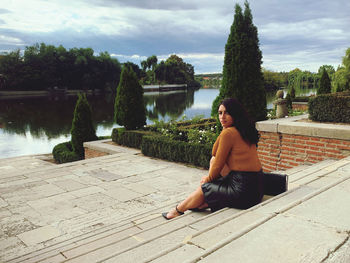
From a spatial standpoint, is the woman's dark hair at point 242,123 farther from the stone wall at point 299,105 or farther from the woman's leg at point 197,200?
the stone wall at point 299,105

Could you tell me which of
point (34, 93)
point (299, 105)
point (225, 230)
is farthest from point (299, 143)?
point (34, 93)

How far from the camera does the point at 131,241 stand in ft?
9.37

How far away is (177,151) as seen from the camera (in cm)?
762

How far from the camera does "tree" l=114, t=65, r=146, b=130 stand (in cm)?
1089

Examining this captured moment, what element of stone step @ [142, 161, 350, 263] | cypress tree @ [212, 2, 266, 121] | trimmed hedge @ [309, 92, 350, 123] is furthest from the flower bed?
stone step @ [142, 161, 350, 263]

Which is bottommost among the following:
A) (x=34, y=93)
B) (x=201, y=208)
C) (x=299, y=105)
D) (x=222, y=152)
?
(x=201, y=208)

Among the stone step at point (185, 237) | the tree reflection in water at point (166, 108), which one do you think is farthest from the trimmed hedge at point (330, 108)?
the tree reflection in water at point (166, 108)

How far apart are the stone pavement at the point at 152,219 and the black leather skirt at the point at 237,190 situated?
0.11m

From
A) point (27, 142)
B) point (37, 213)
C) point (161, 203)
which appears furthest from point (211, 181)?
point (27, 142)

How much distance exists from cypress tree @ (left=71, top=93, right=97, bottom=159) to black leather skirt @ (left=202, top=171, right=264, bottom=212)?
352 inches

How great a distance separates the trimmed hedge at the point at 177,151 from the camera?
23.2ft

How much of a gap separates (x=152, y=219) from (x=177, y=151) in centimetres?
396

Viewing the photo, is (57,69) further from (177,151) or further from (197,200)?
(197,200)

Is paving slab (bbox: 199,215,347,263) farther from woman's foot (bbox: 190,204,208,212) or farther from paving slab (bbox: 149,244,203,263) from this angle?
woman's foot (bbox: 190,204,208,212)
